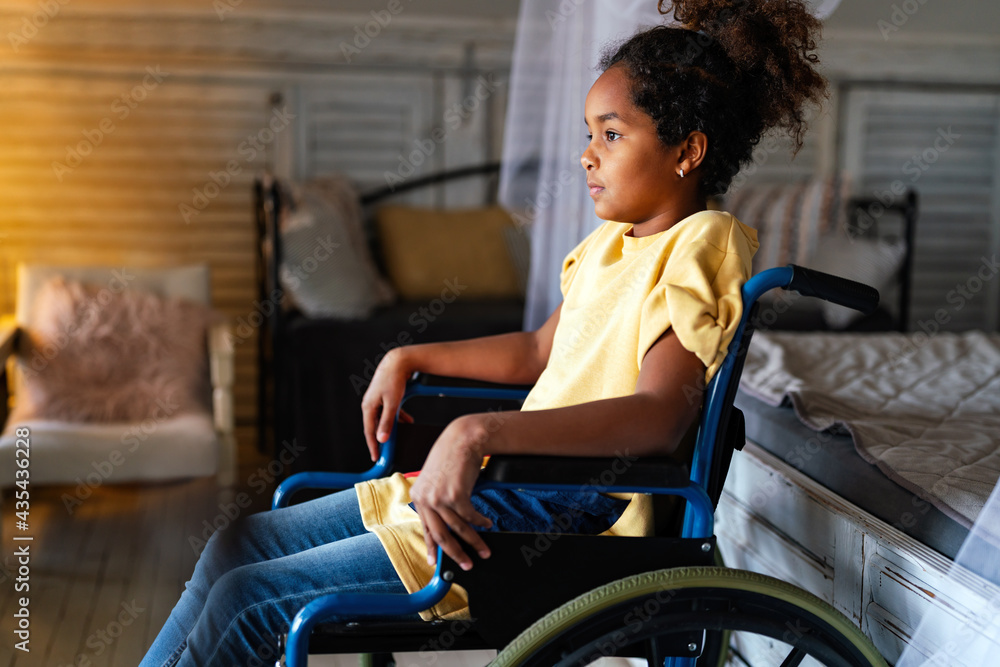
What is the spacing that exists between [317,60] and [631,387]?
2.64 m

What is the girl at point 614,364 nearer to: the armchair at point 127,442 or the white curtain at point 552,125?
the white curtain at point 552,125

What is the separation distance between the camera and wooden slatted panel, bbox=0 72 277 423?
315 centimetres

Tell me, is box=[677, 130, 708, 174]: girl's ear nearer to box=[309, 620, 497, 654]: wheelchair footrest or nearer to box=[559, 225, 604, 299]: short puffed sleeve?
box=[559, 225, 604, 299]: short puffed sleeve

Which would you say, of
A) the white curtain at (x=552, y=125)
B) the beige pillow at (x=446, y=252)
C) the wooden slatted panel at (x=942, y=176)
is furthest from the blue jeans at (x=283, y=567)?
the wooden slatted panel at (x=942, y=176)

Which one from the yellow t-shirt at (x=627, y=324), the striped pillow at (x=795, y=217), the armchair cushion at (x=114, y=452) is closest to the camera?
the yellow t-shirt at (x=627, y=324)

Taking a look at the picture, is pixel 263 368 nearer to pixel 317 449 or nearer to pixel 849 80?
pixel 317 449

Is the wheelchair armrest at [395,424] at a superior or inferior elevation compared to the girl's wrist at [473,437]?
inferior

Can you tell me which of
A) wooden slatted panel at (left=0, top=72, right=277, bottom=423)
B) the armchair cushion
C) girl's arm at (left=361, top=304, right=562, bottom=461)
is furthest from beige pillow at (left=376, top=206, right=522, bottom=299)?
girl's arm at (left=361, top=304, right=562, bottom=461)

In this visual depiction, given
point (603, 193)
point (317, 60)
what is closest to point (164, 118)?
point (317, 60)

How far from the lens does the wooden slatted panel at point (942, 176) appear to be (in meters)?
3.69

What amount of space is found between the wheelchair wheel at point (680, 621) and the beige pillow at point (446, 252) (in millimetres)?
2340

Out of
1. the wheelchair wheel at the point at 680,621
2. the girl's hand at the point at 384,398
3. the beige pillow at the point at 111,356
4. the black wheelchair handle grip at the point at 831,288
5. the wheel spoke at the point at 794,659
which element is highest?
the black wheelchair handle grip at the point at 831,288

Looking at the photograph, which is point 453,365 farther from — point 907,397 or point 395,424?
point 907,397

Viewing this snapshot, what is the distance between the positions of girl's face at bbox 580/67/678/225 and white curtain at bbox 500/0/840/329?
0.72 meters
